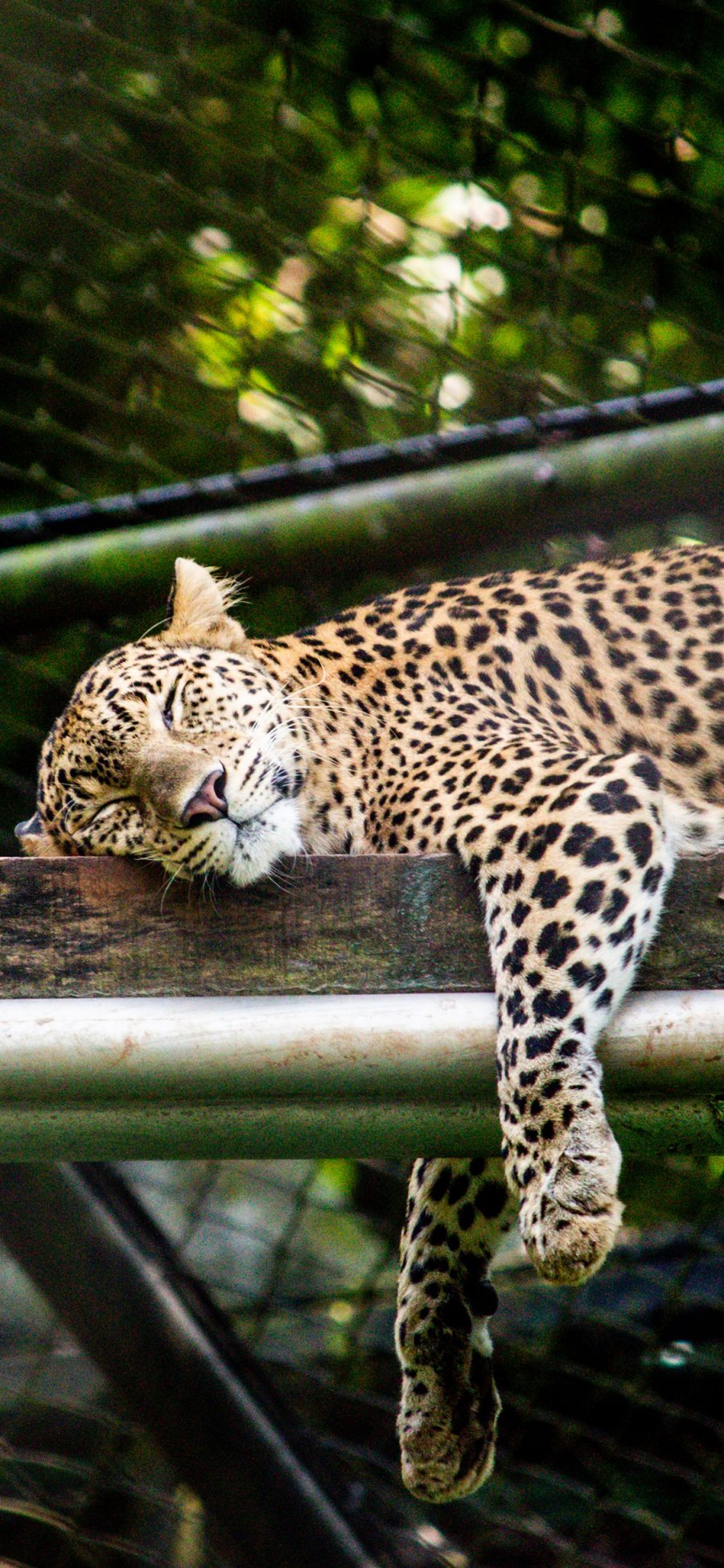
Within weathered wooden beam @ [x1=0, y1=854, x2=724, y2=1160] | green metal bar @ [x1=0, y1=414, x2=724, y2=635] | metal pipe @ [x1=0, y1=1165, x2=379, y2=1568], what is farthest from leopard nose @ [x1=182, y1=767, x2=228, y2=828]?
metal pipe @ [x1=0, y1=1165, x2=379, y2=1568]

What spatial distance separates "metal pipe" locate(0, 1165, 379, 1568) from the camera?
319cm

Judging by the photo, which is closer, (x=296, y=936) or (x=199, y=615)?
(x=296, y=936)

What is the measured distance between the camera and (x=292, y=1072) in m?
1.94

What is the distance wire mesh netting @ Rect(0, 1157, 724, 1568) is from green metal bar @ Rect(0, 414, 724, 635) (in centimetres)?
143

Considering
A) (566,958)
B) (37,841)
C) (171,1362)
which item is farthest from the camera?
(171,1362)

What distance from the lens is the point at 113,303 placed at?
4.16 m

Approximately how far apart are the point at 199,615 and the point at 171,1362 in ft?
4.44

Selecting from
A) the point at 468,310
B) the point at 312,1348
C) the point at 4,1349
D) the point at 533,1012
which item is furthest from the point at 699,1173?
the point at 533,1012

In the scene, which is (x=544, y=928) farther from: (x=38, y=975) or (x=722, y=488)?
(x=722, y=488)

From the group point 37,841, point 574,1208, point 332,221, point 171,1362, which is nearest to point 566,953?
point 574,1208

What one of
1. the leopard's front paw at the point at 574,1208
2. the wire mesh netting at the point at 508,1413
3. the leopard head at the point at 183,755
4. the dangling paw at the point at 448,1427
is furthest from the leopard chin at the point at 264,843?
the wire mesh netting at the point at 508,1413

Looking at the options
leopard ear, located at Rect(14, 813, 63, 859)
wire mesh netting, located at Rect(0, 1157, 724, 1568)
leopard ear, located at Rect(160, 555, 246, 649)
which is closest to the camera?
leopard ear, located at Rect(14, 813, 63, 859)

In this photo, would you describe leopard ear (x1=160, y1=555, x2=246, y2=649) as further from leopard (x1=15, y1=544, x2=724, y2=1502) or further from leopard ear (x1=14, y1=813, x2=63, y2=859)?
leopard ear (x1=14, y1=813, x2=63, y2=859)

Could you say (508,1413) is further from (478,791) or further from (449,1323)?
(478,791)
